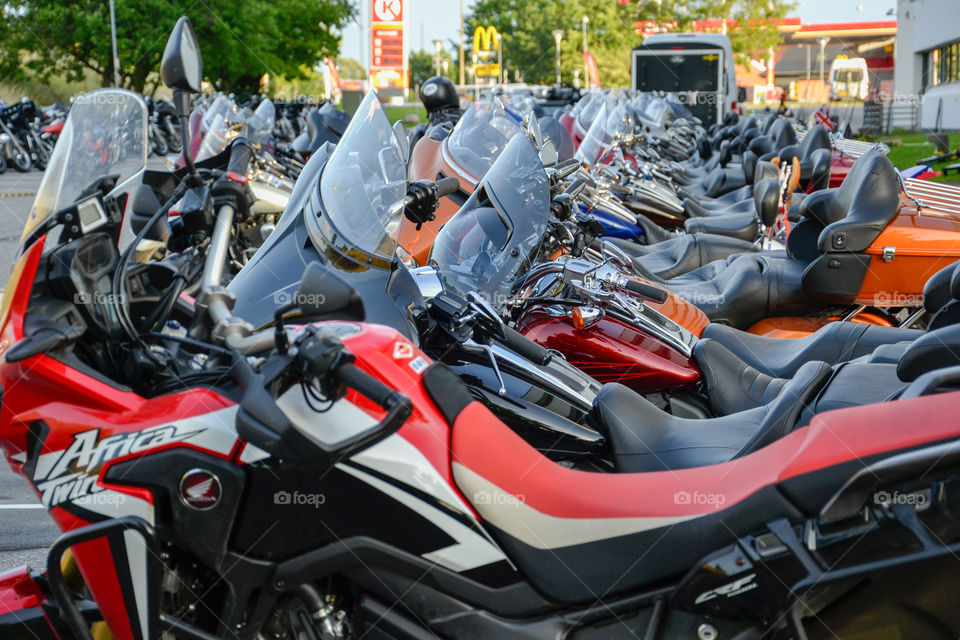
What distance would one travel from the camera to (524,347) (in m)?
2.64

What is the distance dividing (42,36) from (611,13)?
27.6 metres

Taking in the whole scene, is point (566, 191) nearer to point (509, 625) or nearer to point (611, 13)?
point (509, 625)

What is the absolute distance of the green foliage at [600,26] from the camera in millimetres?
43875

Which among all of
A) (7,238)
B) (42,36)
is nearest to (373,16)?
(7,238)

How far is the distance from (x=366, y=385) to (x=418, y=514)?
32cm

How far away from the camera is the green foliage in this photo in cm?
4388

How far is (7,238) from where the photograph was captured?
419 inches

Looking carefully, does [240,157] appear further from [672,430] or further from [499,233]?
[672,430]

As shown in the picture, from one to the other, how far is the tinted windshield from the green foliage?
44019 millimetres

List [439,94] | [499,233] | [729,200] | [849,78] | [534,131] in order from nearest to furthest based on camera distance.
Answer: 1. [499,233]
2. [534,131]
3. [439,94]
4. [729,200]
5. [849,78]

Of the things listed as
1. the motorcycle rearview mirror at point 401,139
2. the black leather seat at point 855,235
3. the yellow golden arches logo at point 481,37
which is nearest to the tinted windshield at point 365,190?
the motorcycle rearview mirror at point 401,139

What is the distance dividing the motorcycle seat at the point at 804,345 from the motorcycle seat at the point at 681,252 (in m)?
1.62
